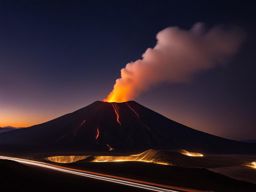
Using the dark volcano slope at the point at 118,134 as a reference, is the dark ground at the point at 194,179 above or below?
below

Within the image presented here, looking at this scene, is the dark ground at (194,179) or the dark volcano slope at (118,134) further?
the dark volcano slope at (118,134)

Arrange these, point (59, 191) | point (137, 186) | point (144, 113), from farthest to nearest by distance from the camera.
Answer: point (144, 113)
point (137, 186)
point (59, 191)

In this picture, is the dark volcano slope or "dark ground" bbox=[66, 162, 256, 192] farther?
the dark volcano slope

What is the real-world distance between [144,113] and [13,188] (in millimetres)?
Answer: 181474

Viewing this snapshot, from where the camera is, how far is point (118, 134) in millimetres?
168250

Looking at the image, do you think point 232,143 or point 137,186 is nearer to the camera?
point 137,186

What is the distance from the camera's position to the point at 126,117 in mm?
186125

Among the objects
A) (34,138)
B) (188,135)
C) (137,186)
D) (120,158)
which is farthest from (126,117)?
(137,186)

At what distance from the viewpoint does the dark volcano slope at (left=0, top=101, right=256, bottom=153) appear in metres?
152

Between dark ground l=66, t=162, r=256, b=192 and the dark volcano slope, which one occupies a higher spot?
the dark volcano slope

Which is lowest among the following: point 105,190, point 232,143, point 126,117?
point 105,190

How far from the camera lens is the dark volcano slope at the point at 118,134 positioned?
152500mm

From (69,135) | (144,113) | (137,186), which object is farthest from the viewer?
(144,113)

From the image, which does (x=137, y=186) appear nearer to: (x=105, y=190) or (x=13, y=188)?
(x=105, y=190)
